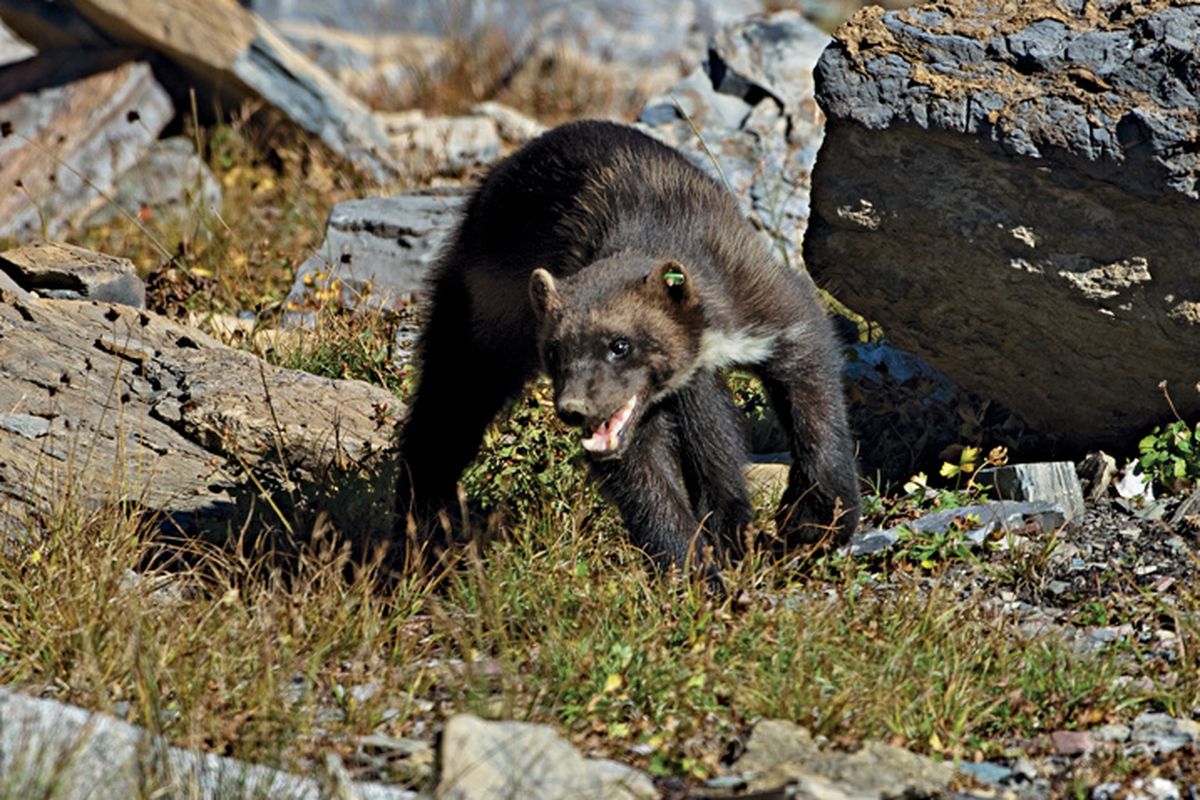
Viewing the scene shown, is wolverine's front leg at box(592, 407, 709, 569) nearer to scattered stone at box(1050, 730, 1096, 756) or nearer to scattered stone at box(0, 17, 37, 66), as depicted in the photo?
scattered stone at box(1050, 730, 1096, 756)

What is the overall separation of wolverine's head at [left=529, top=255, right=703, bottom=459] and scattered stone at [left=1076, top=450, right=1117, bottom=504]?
1.83 meters

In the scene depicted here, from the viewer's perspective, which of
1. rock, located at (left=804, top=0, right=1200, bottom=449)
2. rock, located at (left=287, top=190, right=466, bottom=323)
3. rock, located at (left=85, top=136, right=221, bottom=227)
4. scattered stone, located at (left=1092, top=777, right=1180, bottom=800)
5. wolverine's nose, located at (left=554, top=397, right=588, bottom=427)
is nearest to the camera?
scattered stone, located at (left=1092, top=777, right=1180, bottom=800)

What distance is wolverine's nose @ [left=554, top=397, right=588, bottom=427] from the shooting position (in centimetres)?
502

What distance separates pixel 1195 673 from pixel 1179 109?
2.04 m

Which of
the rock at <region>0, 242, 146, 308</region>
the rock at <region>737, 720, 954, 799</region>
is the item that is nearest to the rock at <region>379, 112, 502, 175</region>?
the rock at <region>0, 242, 146, 308</region>

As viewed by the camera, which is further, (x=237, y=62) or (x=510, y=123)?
(x=510, y=123)

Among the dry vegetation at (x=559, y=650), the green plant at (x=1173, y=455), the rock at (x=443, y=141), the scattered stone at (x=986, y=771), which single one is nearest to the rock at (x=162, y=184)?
the rock at (x=443, y=141)

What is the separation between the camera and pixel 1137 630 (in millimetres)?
4992

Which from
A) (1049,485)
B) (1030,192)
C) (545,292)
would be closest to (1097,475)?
(1049,485)

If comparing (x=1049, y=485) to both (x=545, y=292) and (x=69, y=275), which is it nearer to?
(x=545, y=292)

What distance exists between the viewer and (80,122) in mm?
10867

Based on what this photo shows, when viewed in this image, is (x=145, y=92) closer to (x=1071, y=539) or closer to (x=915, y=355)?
(x=915, y=355)

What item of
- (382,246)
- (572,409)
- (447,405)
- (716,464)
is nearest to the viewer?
(572,409)

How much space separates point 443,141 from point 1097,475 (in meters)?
5.93
